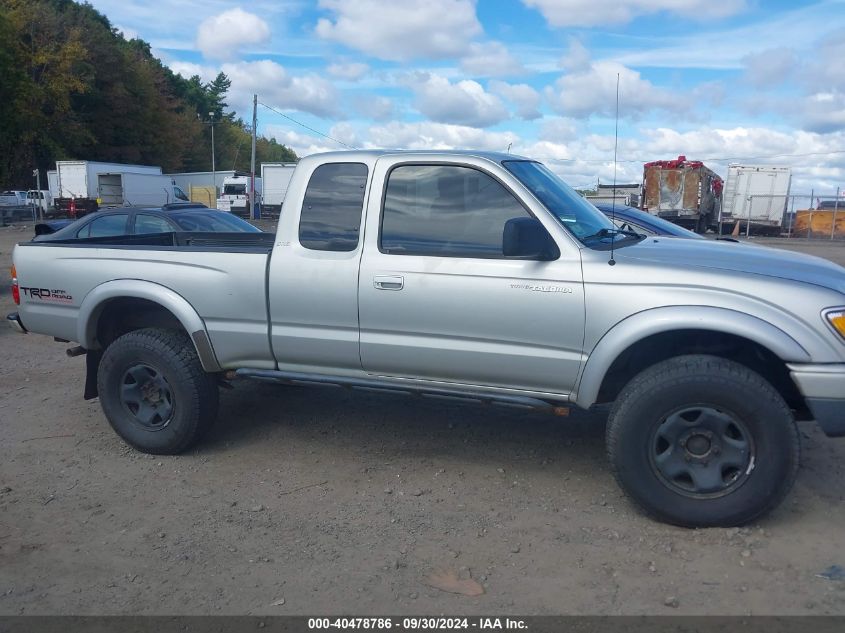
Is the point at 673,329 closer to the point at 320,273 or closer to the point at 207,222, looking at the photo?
the point at 320,273

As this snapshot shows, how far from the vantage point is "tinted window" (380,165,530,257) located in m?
4.48

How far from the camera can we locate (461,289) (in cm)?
436

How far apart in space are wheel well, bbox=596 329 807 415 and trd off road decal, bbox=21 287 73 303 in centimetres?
373

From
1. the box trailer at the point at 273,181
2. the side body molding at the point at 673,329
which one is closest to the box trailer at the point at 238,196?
the box trailer at the point at 273,181

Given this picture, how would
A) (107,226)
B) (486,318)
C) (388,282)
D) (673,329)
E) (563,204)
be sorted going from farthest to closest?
(107,226), (563,204), (388,282), (486,318), (673,329)

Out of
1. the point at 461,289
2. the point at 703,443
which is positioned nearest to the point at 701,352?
the point at 703,443

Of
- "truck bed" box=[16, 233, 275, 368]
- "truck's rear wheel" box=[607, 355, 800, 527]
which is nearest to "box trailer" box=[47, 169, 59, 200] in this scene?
"truck bed" box=[16, 233, 275, 368]

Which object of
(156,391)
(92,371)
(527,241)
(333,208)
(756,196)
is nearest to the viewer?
(527,241)

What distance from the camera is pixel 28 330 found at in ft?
18.8

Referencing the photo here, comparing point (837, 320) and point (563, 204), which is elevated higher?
point (563, 204)

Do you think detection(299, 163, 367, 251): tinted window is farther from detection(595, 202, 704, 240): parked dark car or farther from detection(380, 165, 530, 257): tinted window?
detection(595, 202, 704, 240): parked dark car

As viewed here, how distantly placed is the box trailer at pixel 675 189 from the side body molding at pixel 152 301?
2433 cm

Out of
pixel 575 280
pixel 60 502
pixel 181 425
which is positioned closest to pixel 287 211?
pixel 181 425

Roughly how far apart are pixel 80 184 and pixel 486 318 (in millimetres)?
38795
